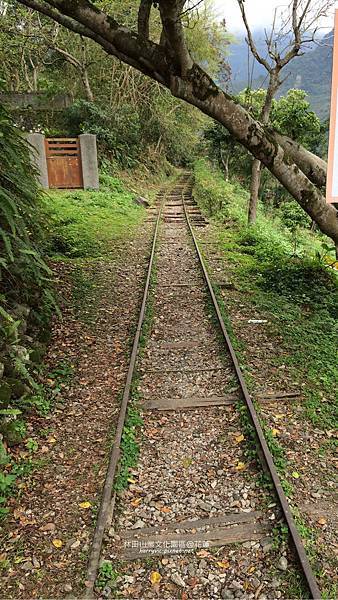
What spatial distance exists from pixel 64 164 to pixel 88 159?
36.7 inches

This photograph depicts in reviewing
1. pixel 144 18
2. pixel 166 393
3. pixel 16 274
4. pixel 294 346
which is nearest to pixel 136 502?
pixel 166 393

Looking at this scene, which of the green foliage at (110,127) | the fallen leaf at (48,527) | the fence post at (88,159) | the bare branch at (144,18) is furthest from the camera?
the green foliage at (110,127)

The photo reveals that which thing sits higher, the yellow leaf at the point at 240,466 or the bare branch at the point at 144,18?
the bare branch at the point at 144,18

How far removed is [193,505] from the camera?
3.71 meters

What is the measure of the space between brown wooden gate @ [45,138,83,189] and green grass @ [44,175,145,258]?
0.60m

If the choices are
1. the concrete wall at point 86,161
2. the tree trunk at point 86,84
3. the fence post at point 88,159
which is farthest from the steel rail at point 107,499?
the tree trunk at point 86,84

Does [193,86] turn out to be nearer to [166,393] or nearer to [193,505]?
[166,393]

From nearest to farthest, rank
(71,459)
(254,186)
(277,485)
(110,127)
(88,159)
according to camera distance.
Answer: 1. (277,485)
2. (71,459)
3. (254,186)
4. (88,159)
5. (110,127)

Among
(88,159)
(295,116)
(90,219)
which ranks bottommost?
(90,219)

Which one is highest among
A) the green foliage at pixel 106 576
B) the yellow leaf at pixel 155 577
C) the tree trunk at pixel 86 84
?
the tree trunk at pixel 86 84

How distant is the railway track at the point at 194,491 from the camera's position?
3.14 m

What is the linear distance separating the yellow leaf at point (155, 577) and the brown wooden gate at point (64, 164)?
52.4 feet

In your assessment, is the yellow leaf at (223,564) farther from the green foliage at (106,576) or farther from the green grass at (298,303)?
the green grass at (298,303)

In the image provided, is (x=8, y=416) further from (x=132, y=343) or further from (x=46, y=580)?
(x=132, y=343)
